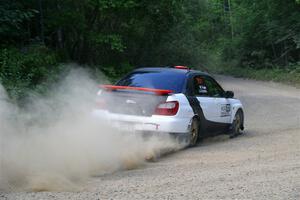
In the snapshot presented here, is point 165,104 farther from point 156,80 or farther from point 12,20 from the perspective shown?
point 12,20

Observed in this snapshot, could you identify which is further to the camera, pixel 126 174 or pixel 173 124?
pixel 173 124

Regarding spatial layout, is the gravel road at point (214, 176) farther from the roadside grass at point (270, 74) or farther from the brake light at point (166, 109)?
the roadside grass at point (270, 74)

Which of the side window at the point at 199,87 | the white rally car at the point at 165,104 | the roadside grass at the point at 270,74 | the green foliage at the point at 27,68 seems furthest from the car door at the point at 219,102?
the roadside grass at the point at 270,74

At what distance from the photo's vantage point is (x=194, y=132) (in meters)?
10.8

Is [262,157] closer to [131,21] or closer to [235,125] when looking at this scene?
[235,125]

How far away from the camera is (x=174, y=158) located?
940cm

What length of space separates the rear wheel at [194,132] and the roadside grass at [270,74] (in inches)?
882

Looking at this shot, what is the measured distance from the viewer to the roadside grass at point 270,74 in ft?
115

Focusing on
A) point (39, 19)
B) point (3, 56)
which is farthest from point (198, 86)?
point (39, 19)

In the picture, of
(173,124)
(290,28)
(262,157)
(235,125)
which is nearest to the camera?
(262,157)

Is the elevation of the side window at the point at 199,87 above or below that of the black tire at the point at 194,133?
above

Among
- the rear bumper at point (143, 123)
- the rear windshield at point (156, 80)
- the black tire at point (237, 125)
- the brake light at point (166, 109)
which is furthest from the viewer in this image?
the black tire at point (237, 125)

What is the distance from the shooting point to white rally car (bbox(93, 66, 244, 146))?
10039mm

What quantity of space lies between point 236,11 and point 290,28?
9.92m
